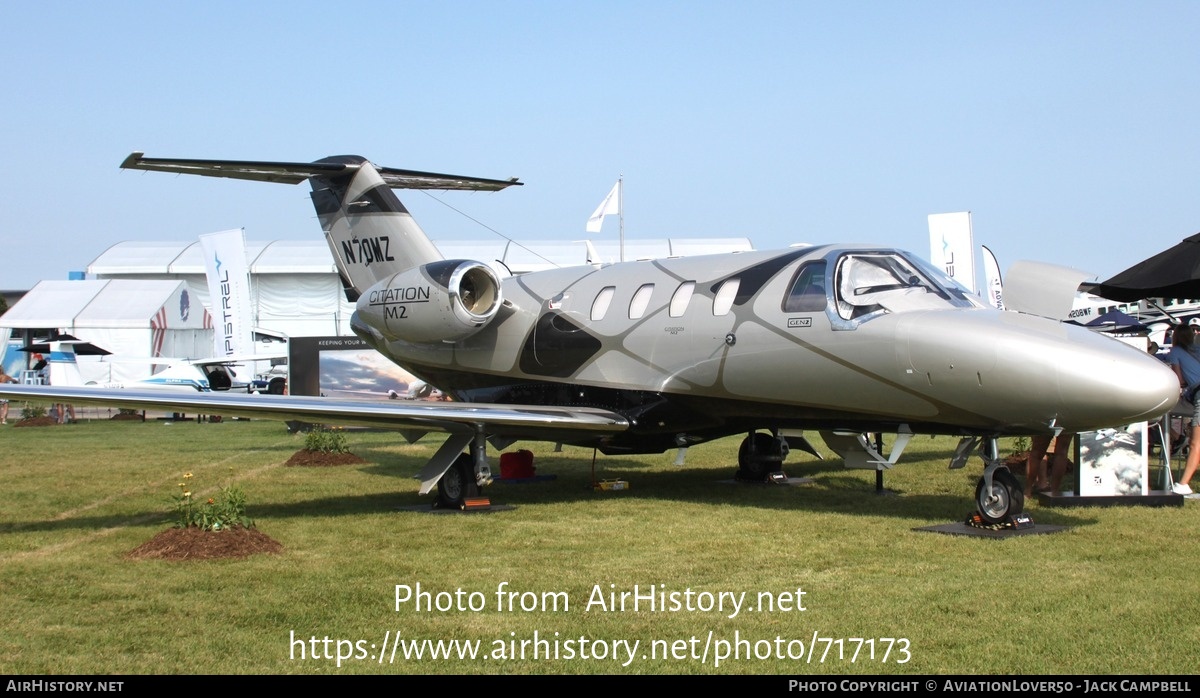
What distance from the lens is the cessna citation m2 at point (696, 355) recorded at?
9352mm

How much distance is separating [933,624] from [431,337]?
885 centimetres

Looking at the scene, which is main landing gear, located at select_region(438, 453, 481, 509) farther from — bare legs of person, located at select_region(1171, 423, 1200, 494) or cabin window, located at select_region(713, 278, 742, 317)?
bare legs of person, located at select_region(1171, 423, 1200, 494)

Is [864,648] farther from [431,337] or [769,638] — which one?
[431,337]

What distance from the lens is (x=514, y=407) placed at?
12.4 m

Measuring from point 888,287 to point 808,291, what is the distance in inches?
32.8

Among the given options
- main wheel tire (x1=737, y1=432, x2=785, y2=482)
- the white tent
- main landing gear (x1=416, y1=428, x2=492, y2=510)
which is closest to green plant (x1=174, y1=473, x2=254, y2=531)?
main landing gear (x1=416, y1=428, x2=492, y2=510)

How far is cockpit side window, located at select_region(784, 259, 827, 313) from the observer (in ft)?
35.5

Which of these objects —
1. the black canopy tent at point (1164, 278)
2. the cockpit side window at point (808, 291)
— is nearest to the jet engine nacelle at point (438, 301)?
the cockpit side window at point (808, 291)

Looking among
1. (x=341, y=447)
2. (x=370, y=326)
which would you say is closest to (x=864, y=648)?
(x=370, y=326)

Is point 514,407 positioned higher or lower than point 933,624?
higher

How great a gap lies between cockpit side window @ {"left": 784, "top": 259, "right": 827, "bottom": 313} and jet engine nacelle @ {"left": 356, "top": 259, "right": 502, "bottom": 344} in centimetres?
418

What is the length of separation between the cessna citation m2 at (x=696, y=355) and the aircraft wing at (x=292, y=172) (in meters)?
0.04

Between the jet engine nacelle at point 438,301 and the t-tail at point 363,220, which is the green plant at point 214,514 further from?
the t-tail at point 363,220

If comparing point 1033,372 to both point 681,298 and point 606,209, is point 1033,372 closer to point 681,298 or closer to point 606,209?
point 681,298
